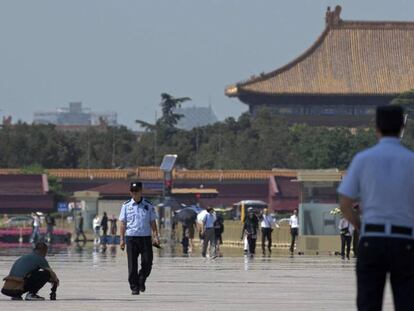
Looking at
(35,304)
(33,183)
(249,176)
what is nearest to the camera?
(35,304)

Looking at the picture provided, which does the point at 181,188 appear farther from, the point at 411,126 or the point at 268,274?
the point at 268,274

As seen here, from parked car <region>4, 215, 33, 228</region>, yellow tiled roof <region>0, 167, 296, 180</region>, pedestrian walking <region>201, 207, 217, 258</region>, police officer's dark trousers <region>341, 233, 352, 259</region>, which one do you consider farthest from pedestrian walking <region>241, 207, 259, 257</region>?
yellow tiled roof <region>0, 167, 296, 180</region>

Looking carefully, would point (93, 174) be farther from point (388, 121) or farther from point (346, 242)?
point (388, 121)

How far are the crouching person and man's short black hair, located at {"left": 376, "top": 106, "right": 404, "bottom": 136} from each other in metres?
7.82

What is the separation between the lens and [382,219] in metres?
9.69

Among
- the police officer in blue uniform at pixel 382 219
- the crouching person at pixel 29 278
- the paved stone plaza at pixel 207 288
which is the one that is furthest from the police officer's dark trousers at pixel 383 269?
the crouching person at pixel 29 278

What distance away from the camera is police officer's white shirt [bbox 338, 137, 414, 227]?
9680 mm

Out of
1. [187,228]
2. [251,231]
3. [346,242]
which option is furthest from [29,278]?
[187,228]

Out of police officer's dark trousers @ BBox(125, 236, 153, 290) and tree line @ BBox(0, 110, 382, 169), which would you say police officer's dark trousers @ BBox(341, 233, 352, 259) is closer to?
police officer's dark trousers @ BBox(125, 236, 153, 290)

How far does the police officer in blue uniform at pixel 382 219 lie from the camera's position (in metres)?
9.62

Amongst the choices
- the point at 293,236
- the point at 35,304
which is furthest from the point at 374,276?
the point at 293,236

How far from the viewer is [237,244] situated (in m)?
55.5

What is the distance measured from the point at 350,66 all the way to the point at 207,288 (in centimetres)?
11931

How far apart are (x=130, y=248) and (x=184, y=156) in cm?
9951
